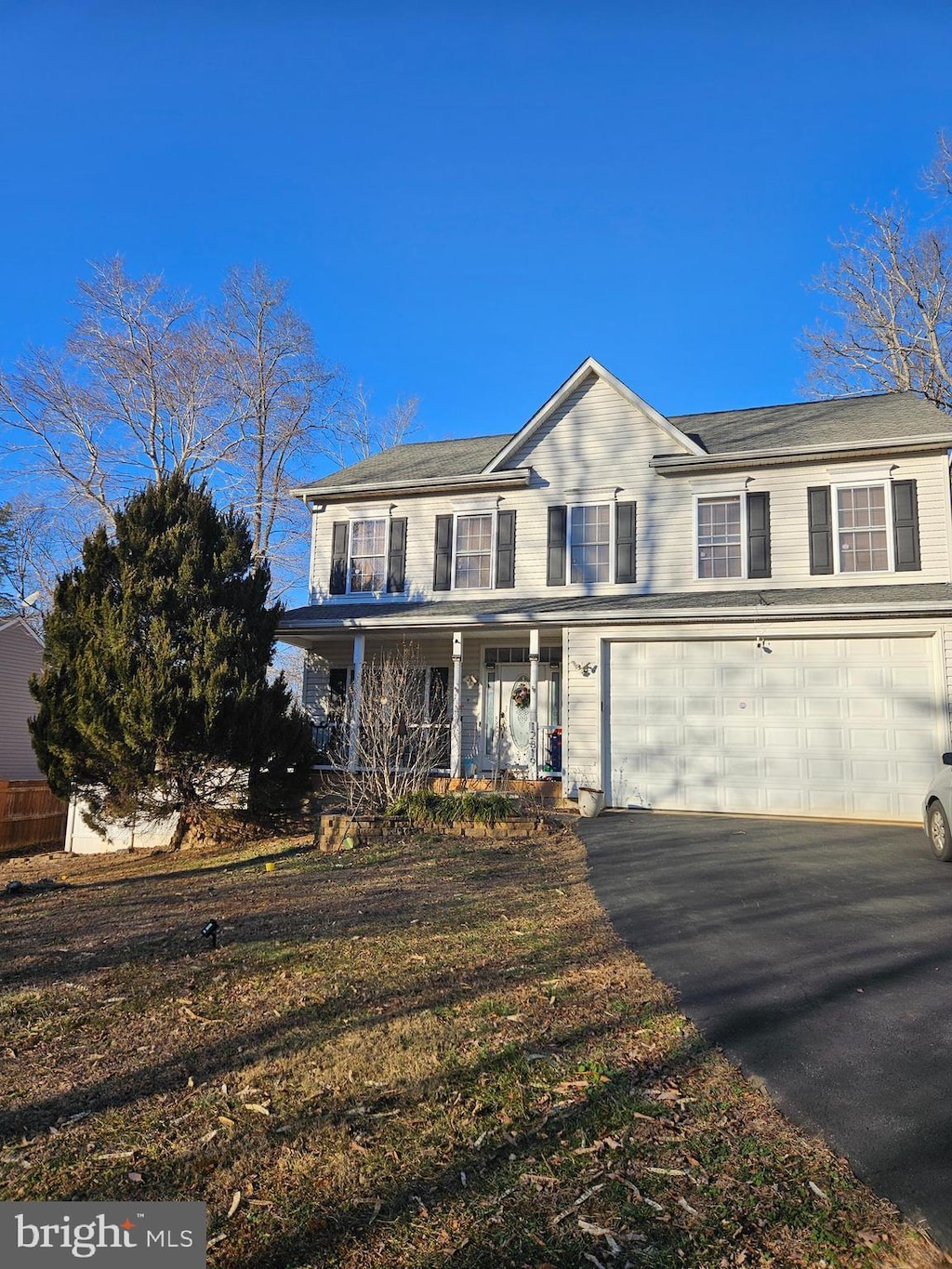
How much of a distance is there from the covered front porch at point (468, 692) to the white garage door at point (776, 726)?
2.06m

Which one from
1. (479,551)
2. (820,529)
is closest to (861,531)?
(820,529)

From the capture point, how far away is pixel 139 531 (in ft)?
37.4

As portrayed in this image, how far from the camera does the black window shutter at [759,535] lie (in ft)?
42.7

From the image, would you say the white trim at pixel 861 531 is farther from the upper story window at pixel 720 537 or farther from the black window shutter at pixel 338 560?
the black window shutter at pixel 338 560

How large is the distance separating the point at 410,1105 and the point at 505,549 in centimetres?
1210

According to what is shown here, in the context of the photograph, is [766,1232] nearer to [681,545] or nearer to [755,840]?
[755,840]

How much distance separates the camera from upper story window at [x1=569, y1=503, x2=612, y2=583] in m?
14.0

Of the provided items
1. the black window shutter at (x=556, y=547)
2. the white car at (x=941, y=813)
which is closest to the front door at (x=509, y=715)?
the black window shutter at (x=556, y=547)

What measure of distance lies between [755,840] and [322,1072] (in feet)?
23.4

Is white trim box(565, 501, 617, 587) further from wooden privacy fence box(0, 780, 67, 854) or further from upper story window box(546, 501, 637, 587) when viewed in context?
wooden privacy fence box(0, 780, 67, 854)

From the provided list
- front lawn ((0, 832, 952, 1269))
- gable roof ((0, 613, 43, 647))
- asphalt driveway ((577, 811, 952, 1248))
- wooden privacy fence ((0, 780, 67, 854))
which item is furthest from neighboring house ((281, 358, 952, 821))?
gable roof ((0, 613, 43, 647))

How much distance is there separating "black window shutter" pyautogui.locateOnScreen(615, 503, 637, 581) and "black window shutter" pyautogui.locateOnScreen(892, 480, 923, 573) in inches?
169

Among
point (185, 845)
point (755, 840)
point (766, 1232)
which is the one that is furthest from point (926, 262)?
point (766, 1232)

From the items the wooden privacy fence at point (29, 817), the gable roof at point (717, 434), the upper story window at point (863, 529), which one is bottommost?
the wooden privacy fence at point (29, 817)
